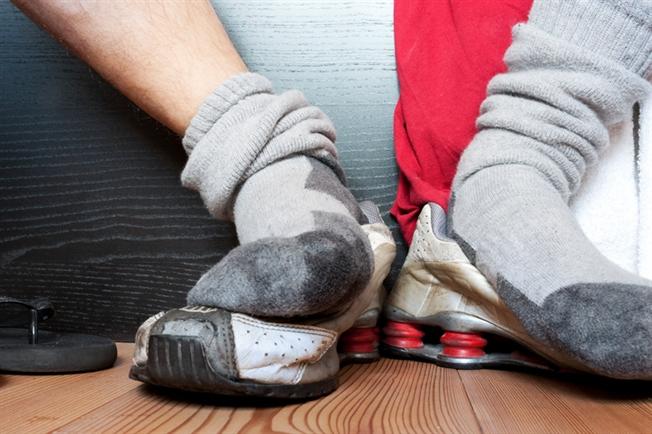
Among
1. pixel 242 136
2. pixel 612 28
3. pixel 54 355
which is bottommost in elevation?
pixel 54 355

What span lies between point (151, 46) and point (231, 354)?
335 mm

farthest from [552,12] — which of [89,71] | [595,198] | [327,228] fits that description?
[89,71]

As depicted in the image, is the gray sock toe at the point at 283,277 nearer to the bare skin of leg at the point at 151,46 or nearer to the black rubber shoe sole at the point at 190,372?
the black rubber shoe sole at the point at 190,372

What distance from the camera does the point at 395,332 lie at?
2.45 feet

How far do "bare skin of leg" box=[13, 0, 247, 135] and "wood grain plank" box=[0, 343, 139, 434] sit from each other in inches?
9.5

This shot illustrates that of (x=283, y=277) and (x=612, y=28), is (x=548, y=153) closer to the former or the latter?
(x=612, y=28)

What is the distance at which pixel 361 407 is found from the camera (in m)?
0.50

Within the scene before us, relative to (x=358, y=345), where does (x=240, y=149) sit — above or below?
above

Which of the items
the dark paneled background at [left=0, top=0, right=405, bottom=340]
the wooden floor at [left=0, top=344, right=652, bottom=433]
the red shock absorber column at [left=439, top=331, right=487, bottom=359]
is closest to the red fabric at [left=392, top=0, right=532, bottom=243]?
the dark paneled background at [left=0, top=0, right=405, bottom=340]

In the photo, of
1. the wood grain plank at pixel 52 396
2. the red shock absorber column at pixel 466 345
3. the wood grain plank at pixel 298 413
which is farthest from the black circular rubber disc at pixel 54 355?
the red shock absorber column at pixel 466 345

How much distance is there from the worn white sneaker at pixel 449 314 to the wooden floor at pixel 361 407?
37 millimetres

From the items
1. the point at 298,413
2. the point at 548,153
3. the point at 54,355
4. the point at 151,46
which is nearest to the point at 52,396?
the point at 54,355

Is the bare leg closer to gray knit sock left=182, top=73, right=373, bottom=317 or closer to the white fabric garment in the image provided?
gray knit sock left=182, top=73, right=373, bottom=317

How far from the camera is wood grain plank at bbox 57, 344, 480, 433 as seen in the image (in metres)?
0.44
